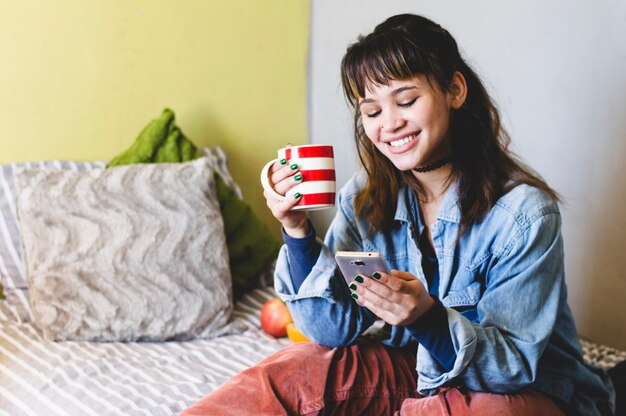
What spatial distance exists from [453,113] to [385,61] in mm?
160

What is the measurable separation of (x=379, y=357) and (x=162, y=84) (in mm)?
1184

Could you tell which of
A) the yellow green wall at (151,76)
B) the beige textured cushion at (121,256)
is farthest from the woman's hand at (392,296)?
the yellow green wall at (151,76)

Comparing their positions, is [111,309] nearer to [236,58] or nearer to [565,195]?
[236,58]

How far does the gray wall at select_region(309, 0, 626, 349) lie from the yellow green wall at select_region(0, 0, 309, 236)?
1.93ft

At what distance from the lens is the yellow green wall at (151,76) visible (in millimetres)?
1922

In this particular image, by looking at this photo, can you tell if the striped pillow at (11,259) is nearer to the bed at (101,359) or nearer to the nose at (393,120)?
the bed at (101,359)

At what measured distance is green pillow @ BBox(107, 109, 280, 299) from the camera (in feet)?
6.39

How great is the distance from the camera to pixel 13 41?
6.18ft

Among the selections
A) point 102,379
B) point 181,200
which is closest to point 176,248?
point 181,200

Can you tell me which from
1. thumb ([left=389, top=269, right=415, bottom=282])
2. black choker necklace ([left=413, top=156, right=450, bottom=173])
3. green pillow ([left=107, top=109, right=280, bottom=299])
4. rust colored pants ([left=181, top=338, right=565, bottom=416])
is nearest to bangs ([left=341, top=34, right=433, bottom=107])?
black choker necklace ([left=413, top=156, right=450, bottom=173])

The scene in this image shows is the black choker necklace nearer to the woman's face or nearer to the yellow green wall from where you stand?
the woman's face

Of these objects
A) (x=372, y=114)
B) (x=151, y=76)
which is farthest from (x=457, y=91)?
(x=151, y=76)

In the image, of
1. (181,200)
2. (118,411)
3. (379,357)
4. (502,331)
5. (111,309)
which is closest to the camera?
(502,331)

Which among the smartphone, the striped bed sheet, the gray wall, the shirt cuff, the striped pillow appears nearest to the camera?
the smartphone
